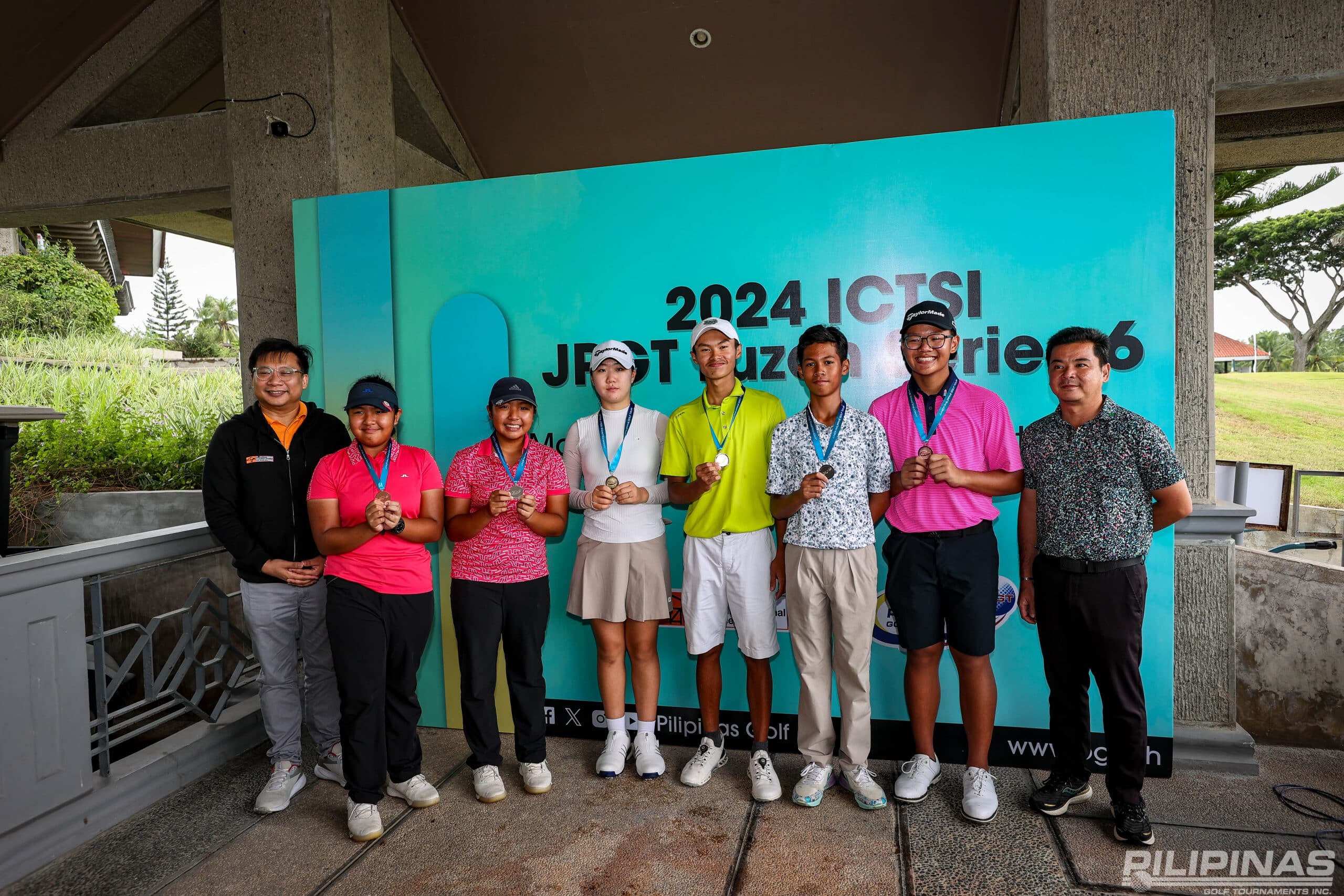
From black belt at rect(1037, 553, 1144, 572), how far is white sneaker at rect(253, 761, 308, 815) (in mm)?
3194

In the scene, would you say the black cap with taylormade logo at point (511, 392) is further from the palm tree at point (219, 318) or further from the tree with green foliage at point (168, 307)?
the tree with green foliage at point (168, 307)

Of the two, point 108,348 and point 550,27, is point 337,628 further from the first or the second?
point 108,348

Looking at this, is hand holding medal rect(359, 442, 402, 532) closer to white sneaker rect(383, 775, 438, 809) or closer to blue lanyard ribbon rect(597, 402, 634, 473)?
blue lanyard ribbon rect(597, 402, 634, 473)

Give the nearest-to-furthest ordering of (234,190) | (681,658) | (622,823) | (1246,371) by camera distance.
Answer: (622,823) → (681,658) → (234,190) → (1246,371)

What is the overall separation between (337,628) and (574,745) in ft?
4.58

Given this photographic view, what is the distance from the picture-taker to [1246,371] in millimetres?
20484

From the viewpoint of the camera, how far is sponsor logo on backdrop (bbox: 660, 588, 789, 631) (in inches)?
133

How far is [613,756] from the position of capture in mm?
3262

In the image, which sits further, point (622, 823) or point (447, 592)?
point (447, 592)

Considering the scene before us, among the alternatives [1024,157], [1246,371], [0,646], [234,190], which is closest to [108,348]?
[234,190]

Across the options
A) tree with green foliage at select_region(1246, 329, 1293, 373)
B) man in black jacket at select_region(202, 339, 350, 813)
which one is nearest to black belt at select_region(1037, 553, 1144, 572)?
man in black jacket at select_region(202, 339, 350, 813)

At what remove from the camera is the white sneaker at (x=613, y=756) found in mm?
3217

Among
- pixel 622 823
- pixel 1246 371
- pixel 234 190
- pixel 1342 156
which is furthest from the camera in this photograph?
pixel 1246 371

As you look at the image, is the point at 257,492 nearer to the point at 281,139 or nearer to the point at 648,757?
the point at 648,757
